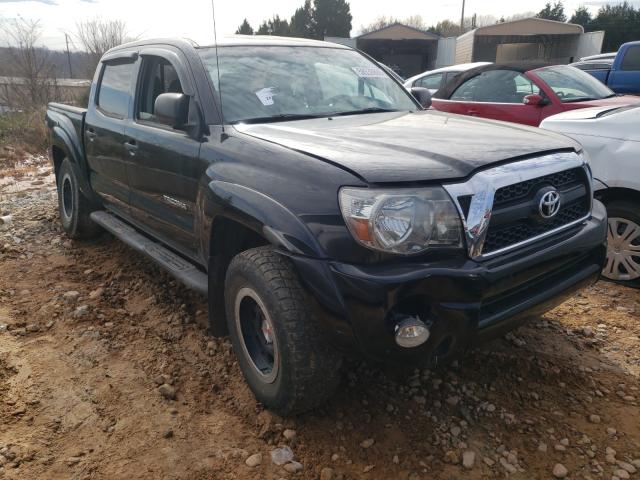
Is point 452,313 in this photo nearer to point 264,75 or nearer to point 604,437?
point 604,437

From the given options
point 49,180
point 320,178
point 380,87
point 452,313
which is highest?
point 380,87

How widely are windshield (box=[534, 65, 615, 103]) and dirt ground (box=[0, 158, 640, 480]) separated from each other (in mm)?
3294

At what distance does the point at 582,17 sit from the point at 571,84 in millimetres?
37827

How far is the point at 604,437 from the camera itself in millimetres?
2404

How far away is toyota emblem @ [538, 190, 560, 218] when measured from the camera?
7.49 ft

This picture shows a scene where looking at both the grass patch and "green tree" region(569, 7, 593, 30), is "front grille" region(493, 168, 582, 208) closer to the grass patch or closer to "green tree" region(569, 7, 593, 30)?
the grass patch

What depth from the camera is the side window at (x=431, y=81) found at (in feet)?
35.6

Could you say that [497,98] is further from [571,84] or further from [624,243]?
[624,243]

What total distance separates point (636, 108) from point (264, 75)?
9.46ft

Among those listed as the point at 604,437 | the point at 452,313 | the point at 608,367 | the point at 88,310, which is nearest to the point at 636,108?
the point at 608,367

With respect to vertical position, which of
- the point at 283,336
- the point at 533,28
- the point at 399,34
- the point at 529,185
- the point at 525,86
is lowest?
the point at 283,336

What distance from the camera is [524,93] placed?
6.42m

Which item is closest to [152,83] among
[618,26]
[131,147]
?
[131,147]

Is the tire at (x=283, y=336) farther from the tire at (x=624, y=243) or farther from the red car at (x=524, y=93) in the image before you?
the red car at (x=524, y=93)
